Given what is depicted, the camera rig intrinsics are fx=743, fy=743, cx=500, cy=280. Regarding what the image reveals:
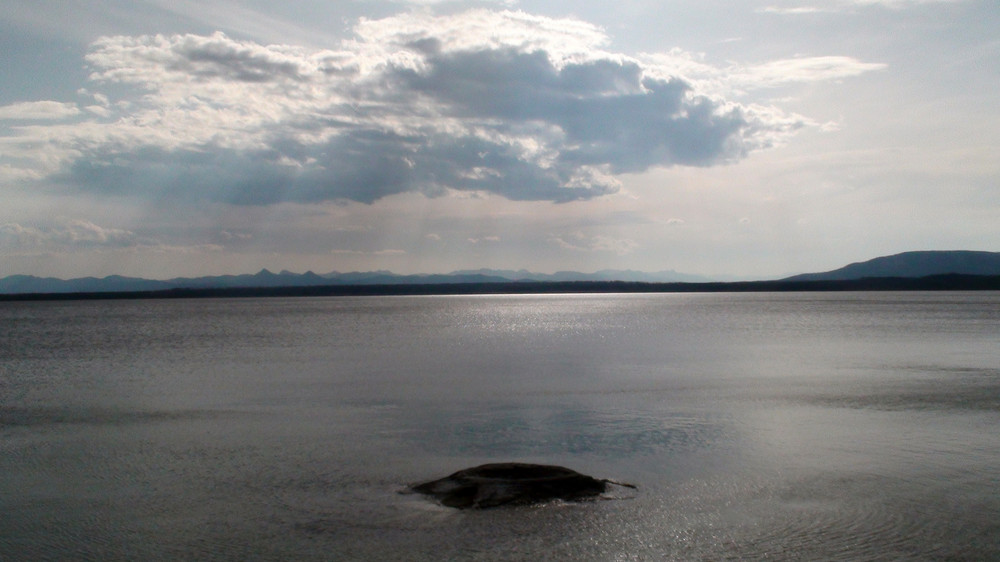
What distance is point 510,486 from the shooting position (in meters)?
9.95

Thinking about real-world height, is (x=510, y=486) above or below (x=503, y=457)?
above

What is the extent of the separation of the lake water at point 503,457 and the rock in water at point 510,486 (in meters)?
0.30

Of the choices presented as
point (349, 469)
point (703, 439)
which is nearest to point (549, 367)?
point (703, 439)

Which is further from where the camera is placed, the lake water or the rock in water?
the rock in water

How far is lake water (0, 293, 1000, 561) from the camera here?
8.55 meters

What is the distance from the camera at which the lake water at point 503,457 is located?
8555mm

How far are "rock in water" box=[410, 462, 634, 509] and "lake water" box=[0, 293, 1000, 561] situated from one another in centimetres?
30

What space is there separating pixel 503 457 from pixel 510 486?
95.4 inches

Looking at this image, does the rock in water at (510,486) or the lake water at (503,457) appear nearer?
the lake water at (503,457)

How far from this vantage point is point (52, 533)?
29.5ft

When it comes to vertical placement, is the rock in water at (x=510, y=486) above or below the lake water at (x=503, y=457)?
above

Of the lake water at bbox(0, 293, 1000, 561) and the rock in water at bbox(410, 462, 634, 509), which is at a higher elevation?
the rock in water at bbox(410, 462, 634, 509)

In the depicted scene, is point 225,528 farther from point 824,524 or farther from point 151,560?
point 824,524

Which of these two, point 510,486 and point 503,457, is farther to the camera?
point 503,457
